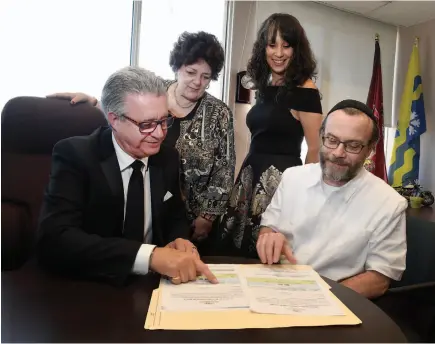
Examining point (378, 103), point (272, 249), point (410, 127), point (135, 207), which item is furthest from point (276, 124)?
point (410, 127)

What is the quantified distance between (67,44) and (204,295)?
2.25 m

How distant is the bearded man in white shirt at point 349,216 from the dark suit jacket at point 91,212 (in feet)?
1.31

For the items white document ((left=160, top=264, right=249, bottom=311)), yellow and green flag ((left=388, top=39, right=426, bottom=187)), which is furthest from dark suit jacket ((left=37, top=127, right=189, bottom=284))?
yellow and green flag ((left=388, top=39, right=426, bottom=187))

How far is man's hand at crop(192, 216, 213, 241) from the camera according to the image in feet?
5.51

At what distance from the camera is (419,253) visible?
1330mm

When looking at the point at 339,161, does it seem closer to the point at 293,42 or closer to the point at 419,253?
the point at 419,253

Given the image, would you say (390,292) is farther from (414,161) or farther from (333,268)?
(414,161)

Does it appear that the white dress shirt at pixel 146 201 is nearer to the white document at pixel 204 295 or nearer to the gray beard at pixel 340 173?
the white document at pixel 204 295

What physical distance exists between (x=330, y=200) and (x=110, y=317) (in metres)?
0.90

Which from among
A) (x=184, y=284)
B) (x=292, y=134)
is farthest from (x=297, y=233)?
(x=184, y=284)

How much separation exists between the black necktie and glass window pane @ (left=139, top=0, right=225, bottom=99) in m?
1.71

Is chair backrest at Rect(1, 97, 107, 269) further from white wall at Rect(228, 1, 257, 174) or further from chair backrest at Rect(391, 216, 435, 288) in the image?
white wall at Rect(228, 1, 257, 174)

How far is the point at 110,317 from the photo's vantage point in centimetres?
72

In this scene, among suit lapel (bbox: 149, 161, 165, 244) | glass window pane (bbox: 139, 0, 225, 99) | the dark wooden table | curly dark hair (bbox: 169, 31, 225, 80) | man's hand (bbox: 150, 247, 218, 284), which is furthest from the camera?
glass window pane (bbox: 139, 0, 225, 99)
